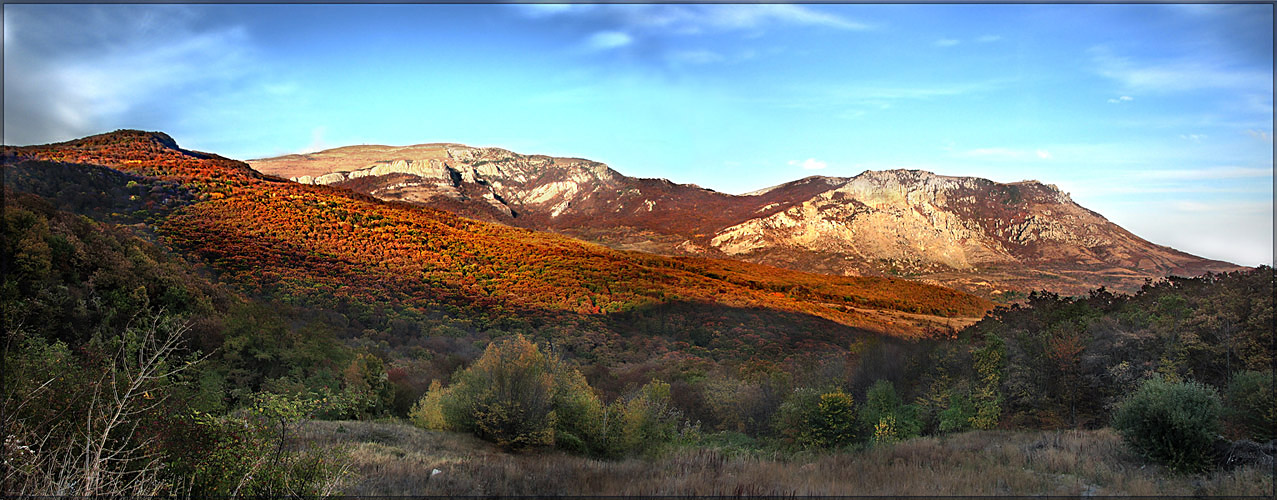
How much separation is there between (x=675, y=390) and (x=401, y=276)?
40.2 meters

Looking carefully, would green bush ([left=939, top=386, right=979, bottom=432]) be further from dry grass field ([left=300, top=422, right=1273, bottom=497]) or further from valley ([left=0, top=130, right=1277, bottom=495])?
dry grass field ([left=300, top=422, right=1273, bottom=497])

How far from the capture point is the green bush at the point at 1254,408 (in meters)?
10.5

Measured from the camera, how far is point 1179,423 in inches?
406

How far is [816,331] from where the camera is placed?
76.9 metres

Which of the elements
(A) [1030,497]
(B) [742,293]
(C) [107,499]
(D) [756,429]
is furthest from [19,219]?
(B) [742,293]

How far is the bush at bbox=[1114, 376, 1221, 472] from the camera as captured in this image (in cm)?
1034

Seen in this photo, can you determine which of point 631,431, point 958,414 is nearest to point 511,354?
Answer: point 631,431

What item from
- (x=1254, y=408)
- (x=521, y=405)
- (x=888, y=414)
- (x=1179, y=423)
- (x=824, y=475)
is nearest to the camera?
(x=1179, y=423)

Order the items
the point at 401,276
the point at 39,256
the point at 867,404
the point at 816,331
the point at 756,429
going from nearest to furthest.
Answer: the point at 39,256 → the point at 867,404 → the point at 756,429 → the point at 401,276 → the point at 816,331

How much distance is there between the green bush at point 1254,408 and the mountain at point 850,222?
110 meters

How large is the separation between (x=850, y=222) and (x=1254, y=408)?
13689 centimetres

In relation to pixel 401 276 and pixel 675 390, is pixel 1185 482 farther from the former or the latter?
pixel 401 276

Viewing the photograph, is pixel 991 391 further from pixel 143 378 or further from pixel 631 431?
pixel 143 378

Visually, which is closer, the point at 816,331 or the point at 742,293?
the point at 816,331
